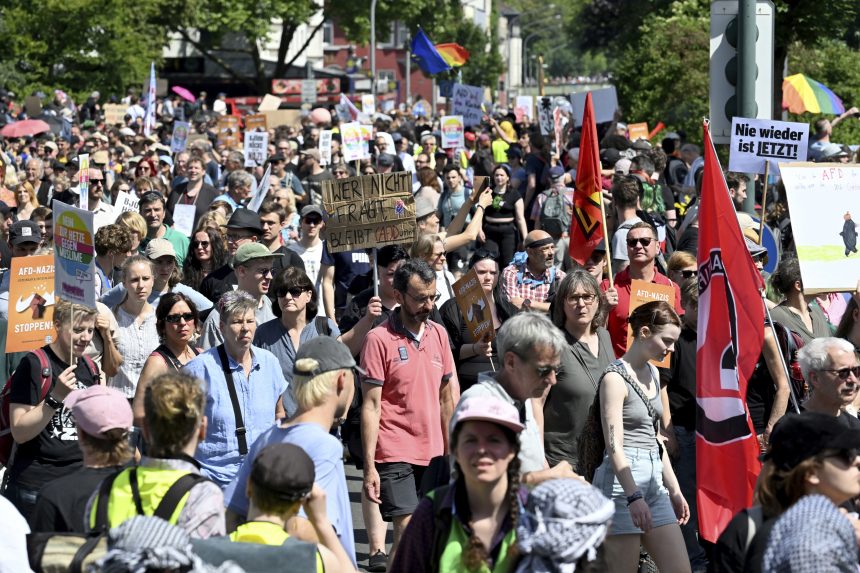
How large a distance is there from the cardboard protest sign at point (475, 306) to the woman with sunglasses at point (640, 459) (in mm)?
1695

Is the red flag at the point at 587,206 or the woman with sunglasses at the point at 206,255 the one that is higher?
the red flag at the point at 587,206

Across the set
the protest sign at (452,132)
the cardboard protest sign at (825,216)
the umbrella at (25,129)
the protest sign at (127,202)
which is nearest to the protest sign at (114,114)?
the umbrella at (25,129)

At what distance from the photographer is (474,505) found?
416cm

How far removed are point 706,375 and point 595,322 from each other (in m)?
1.06

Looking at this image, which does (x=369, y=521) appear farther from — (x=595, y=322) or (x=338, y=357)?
(x=338, y=357)

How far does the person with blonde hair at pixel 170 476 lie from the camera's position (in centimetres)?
441

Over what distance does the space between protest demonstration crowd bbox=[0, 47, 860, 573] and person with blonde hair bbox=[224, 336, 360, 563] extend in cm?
1

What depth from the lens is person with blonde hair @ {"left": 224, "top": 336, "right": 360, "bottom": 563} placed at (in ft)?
16.1

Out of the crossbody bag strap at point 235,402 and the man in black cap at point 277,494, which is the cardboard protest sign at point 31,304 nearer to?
the crossbody bag strap at point 235,402

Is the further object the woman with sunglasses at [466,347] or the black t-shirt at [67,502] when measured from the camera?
the woman with sunglasses at [466,347]

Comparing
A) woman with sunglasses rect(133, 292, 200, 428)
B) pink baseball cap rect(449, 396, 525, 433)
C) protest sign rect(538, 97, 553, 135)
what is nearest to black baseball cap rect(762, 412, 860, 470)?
pink baseball cap rect(449, 396, 525, 433)

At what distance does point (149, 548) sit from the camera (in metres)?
3.80

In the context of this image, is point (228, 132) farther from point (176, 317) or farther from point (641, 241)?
point (176, 317)

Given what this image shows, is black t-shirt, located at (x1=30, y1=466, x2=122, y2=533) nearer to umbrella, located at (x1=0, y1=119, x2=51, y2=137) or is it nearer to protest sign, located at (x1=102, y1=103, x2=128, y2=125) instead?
umbrella, located at (x1=0, y1=119, x2=51, y2=137)
